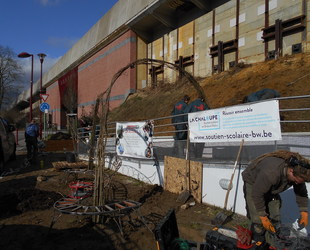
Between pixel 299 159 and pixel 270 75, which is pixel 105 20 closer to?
pixel 270 75

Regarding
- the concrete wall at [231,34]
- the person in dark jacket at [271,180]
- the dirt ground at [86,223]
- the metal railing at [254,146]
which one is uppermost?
the concrete wall at [231,34]

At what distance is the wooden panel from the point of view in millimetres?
5625

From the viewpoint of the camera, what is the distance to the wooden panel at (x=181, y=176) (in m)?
5.62

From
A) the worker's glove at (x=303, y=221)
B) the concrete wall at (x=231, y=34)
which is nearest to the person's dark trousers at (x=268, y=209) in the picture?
the worker's glove at (x=303, y=221)

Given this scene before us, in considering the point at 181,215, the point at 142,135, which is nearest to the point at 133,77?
the point at 142,135

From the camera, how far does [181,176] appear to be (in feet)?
19.9

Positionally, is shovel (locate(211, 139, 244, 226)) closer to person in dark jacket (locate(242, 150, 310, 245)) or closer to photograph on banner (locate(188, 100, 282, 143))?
photograph on banner (locate(188, 100, 282, 143))

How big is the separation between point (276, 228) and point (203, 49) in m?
13.9

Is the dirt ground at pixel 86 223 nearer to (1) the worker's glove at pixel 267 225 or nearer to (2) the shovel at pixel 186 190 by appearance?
(2) the shovel at pixel 186 190

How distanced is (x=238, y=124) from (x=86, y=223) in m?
3.09

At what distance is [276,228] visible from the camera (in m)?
2.97

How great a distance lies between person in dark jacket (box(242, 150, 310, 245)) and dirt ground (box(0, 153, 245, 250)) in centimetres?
134

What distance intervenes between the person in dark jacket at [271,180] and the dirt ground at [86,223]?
134 centimetres

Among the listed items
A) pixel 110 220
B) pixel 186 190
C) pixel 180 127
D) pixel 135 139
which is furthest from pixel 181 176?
pixel 135 139
